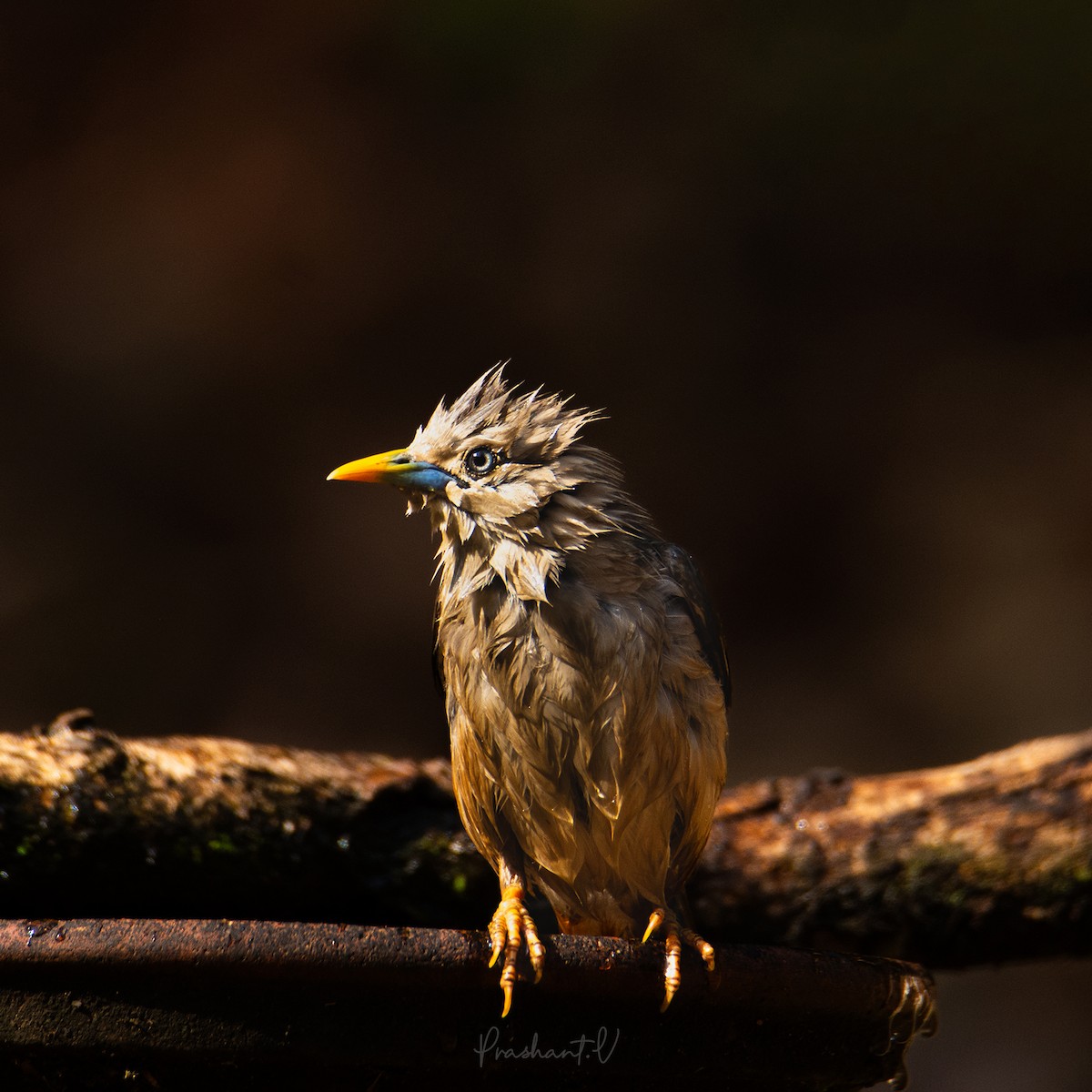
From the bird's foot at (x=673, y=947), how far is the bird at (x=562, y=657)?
2 centimetres

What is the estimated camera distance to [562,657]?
268 centimetres

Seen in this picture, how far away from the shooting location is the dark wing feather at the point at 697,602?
9.59ft

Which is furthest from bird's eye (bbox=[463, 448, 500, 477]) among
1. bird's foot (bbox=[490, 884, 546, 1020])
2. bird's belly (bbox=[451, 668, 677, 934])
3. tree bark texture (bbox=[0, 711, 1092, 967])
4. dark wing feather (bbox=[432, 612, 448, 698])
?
tree bark texture (bbox=[0, 711, 1092, 967])

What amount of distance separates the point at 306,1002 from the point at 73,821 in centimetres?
139

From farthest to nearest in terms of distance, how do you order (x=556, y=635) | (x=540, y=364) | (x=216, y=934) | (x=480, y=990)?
(x=540, y=364) < (x=556, y=635) < (x=480, y=990) < (x=216, y=934)

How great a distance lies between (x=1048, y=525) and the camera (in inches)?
241

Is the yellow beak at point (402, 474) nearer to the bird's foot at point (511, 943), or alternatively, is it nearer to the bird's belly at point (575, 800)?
the bird's belly at point (575, 800)

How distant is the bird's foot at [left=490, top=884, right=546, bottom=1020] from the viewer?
1899mm

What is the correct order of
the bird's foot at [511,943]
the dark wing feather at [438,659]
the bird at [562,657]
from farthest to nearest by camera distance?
the dark wing feather at [438,659], the bird at [562,657], the bird's foot at [511,943]

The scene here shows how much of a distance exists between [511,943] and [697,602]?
3.70 ft

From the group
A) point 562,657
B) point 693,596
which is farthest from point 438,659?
point 693,596

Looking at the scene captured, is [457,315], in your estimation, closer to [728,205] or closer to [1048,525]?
[728,205]

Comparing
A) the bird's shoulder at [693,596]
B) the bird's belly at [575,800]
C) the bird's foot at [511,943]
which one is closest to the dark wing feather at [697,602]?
the bird's shoulder at [693,596]

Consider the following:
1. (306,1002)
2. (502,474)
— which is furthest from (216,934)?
(502,474)
